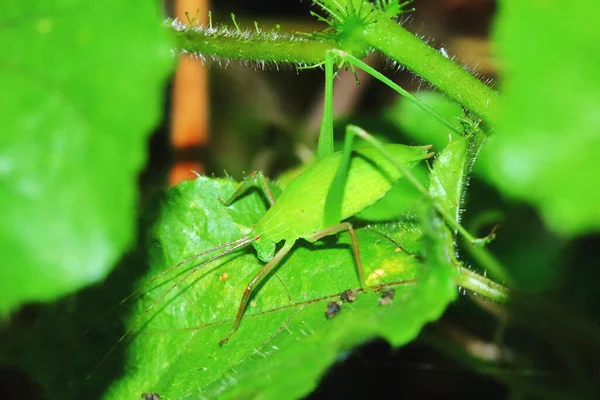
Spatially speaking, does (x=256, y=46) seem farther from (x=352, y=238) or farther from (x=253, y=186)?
(x=352, y=238)

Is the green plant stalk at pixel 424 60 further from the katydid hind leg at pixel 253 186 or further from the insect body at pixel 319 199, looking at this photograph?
the katydid hind leg at pixel 253 186

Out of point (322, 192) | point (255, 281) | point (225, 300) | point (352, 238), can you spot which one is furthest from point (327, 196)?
point (225, 300)

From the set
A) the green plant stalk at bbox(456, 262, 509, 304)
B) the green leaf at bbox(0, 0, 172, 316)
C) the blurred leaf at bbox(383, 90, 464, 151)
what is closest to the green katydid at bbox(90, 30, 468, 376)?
the green plant stalk at bbox(456, 262, 509, 304)

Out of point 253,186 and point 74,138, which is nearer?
point 74,138

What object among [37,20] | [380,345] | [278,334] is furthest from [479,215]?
[37,20]

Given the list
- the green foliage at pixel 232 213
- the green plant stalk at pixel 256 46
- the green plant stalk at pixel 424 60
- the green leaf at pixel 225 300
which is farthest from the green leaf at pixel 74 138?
the green plant stalk at pixel 424 60

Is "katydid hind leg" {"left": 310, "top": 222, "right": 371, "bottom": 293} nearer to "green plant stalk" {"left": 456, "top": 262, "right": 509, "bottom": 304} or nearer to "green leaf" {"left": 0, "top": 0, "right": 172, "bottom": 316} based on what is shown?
"green plant stalk" {"left": 456, "top": 262, "right": 509, "bottom": 304}
